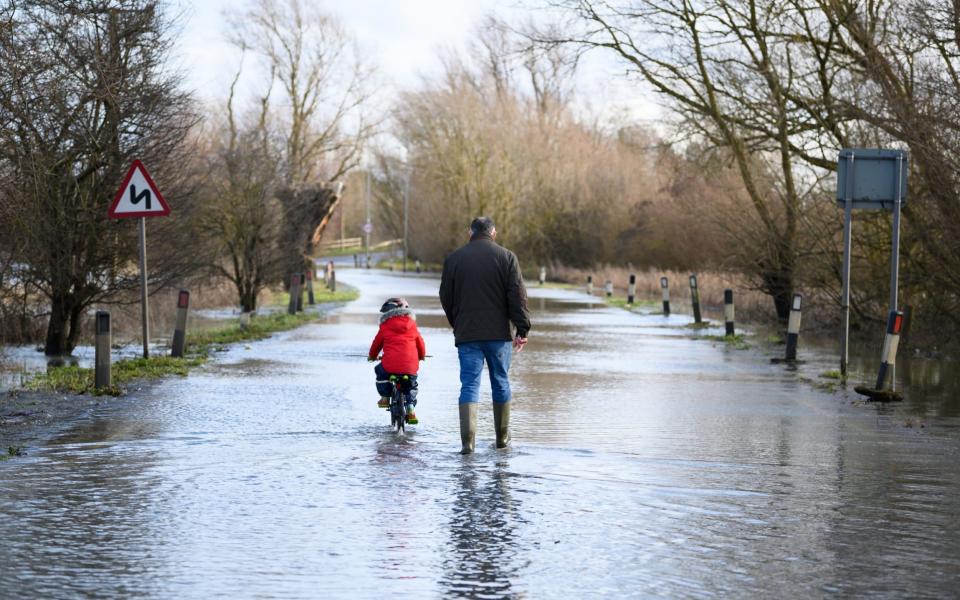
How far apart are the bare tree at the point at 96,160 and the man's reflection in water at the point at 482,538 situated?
32.6 feet

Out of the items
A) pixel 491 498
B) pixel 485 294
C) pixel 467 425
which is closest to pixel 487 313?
pixel 485 294

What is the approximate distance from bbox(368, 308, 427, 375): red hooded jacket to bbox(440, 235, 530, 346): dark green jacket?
98 cm

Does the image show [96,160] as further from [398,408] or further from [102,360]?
[398,408]

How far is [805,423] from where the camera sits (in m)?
12.8

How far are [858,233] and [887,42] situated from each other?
11.7ft

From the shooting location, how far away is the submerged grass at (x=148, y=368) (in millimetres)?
14852

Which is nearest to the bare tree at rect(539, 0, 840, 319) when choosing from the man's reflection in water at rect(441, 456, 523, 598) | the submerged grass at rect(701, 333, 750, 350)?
the submerged grass at rect(701, 333, 750, 350)

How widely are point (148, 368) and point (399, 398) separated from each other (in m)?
6.79

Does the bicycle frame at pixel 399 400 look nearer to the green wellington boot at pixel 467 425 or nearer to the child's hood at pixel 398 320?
the child's hood at pixel 398 320

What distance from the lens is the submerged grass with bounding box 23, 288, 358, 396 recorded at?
1485 centimetres

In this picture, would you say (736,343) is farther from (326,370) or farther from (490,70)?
(490,70)

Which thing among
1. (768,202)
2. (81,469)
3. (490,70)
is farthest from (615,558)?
(490,70)

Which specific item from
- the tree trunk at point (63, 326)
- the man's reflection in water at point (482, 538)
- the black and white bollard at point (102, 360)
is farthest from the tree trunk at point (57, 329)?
the man's reflection in water at point (482, 538)

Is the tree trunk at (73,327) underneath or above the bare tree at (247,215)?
underneath
